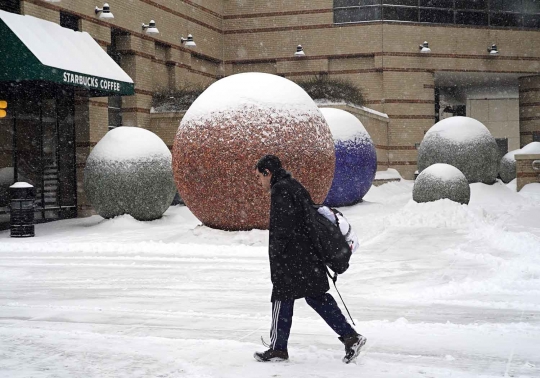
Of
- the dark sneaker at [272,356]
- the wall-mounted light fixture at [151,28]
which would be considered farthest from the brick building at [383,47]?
the dark sneaker at [272,356]

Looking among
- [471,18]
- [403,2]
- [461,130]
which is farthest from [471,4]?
[461,130]

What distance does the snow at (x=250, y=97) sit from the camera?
13.0 metres

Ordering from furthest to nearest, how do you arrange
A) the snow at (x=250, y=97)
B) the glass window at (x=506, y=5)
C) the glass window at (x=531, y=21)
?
the glass window at (x=531, y=21)
the glass window at (x=506, y=5)
the snow at (x=250, y=97)

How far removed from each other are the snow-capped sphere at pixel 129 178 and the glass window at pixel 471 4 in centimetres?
1900

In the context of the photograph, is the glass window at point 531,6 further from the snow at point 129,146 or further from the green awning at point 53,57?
the snow at point 129,146

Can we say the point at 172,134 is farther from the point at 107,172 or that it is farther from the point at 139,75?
the point at 107,172

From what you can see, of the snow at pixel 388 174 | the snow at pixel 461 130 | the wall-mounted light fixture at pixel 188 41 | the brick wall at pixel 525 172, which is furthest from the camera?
the snow at pixel 388 174

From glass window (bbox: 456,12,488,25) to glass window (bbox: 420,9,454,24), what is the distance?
0.39 m

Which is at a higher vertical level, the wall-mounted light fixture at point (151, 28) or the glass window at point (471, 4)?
the glass window at point (471, 4)

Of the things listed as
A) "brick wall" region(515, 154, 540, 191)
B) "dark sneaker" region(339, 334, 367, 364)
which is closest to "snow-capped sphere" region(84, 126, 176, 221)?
"dark sneaker" region(339, 334, 367, 364)

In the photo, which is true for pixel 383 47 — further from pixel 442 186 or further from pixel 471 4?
pixel 442 186

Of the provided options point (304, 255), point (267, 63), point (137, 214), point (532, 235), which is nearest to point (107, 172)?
point (137, 214)

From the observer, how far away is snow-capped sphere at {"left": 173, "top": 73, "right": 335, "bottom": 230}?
12.6m

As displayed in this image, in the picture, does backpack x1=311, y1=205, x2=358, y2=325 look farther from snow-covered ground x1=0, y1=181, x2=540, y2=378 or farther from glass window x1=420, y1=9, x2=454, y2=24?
glass window x1=420, y1=9, x2=454, y2=24
